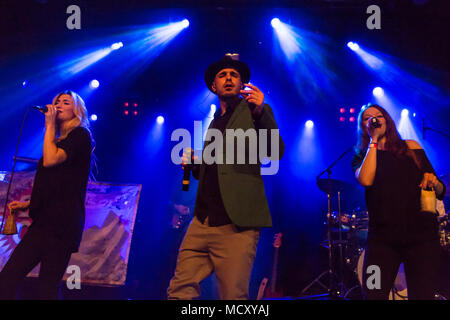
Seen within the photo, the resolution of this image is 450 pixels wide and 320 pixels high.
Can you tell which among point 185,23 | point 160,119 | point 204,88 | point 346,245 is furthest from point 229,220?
point 160,119

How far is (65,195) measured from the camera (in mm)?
2893

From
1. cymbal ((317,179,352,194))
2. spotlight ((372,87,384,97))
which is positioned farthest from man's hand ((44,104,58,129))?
spotlight ((372,87,384,97))

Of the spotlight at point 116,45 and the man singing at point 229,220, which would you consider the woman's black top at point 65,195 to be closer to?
the man singing at point 229,220

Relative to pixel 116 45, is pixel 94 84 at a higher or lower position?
lower

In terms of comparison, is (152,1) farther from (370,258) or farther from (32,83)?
(370,258)

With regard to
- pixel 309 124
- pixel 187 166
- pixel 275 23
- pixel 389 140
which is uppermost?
pixel 275 23

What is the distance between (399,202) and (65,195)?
2868 mm

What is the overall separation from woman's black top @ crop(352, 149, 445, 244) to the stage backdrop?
172 inches

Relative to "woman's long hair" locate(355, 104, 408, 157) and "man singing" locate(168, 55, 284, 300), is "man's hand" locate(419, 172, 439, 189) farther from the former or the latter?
"man singing" locate(168, 55, 284, 300)

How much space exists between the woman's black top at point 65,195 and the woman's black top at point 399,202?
2.56 metres

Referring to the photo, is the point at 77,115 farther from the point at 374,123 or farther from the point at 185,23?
the point at 185,23

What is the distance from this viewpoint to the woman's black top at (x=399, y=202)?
256 cm

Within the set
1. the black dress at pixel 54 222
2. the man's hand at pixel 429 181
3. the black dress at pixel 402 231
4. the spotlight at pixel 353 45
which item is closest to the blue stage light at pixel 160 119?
the spotlight at pixel 353 45

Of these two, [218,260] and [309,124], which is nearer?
[218,260]
